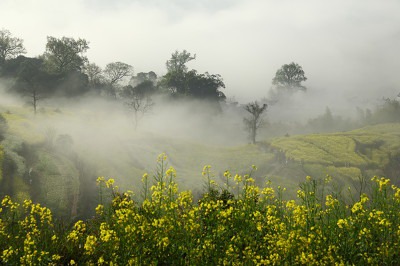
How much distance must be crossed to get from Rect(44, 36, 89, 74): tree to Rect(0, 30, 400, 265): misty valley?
0.89ft

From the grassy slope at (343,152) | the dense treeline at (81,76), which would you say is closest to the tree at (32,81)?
the dense treeline at (81,76)

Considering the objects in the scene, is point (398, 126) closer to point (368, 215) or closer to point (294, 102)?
point (294, 102)

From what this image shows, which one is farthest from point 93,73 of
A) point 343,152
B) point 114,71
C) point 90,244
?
point 90,244

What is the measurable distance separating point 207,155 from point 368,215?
198ft

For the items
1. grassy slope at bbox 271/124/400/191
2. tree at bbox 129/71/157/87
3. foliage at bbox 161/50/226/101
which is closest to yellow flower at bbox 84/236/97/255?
grassy slope at bbox 271/124/400/191

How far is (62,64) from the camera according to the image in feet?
300

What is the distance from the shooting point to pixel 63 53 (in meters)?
91.9

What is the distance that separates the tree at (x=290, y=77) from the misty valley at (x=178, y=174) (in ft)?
1.43

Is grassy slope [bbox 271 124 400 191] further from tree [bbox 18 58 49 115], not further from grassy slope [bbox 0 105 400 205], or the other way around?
tree [bbox 18 58 49 115]

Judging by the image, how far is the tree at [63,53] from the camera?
8963cm

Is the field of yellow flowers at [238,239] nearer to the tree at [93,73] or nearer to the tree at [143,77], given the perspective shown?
the tree at [93,73]

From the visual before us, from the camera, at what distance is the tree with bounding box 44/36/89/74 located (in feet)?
294

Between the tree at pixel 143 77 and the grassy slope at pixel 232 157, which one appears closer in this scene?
the grassy slope at pixel 232 157

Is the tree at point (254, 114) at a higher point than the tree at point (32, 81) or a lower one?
lower
